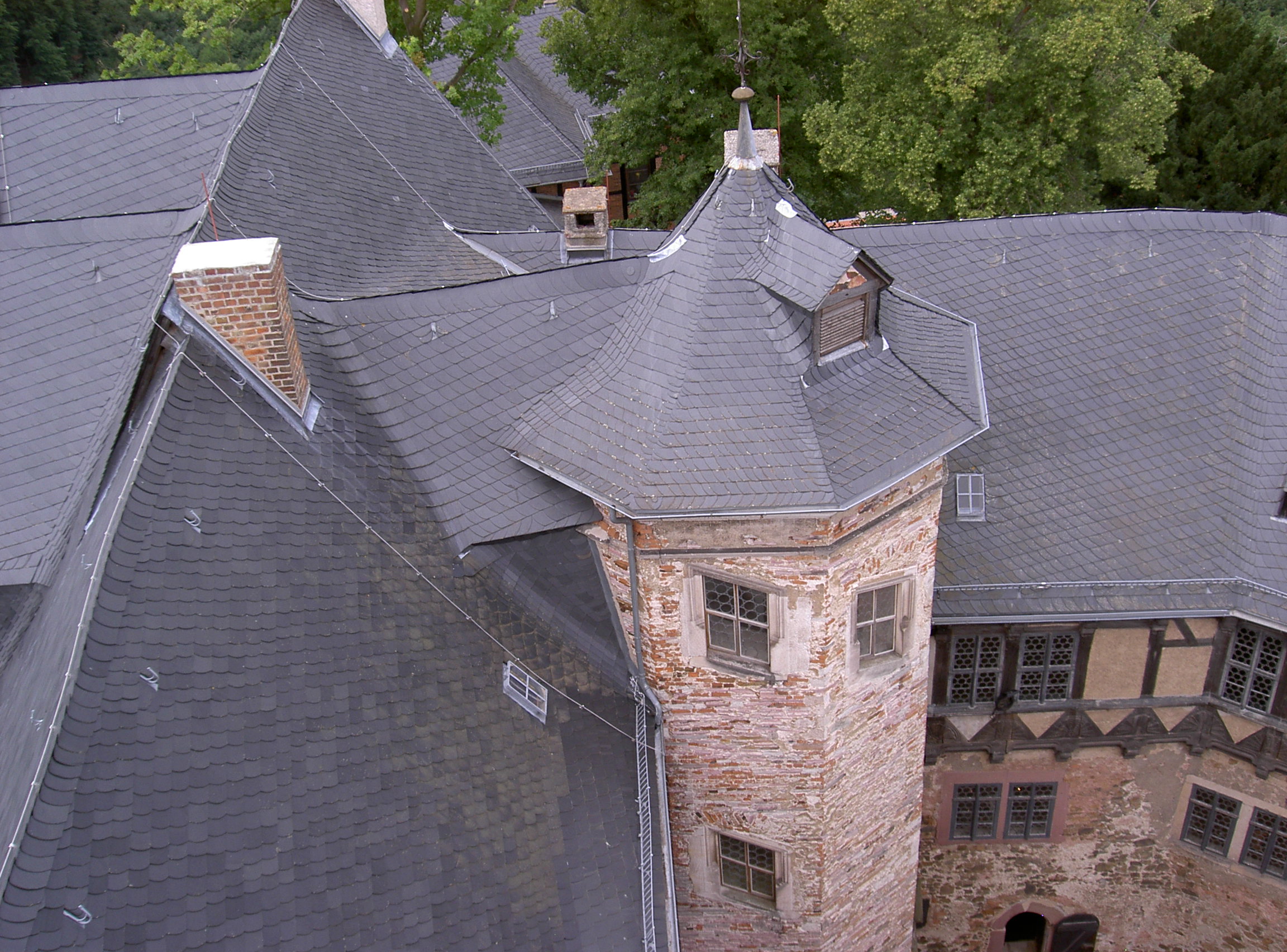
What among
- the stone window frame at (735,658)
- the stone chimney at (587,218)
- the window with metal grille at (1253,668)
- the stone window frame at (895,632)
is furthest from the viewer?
the stone chimney at (587,218)

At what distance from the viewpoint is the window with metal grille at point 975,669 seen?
15.5 metres

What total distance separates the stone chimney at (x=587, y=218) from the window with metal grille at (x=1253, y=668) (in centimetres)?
1013

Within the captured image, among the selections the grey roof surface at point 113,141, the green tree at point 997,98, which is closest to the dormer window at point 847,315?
the grey roof surface at point 113,141

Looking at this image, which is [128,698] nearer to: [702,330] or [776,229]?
[702,330]

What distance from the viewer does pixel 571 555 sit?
40.2 ft

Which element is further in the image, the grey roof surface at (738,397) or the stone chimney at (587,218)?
the stone chimney at (587,218)

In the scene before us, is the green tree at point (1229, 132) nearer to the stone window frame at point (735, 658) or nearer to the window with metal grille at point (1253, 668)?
the window with metal grille at point (1253, 668)

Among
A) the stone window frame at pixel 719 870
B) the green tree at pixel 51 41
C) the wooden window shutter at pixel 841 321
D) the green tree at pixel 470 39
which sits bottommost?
the stone window frame at pixel 719 870

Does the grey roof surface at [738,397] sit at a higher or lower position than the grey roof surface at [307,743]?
higher

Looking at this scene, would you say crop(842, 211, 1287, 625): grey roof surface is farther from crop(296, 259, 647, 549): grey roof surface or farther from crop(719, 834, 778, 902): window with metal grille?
crop(296, 259, 647, 549): grey roof surface

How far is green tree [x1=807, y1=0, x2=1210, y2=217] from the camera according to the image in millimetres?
20953

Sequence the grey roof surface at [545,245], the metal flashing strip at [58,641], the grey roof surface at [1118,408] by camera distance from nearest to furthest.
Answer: the metal flashing strip at [58,641], the grey roof surface at [1118,408], the grey roof surface at [545,245]

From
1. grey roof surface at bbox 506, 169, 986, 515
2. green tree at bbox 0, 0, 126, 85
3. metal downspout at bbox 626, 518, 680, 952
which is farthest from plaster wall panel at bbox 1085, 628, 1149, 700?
green tree at bbox 0, 0, 126, 85

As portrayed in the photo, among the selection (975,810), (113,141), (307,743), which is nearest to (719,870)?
(975,810)
